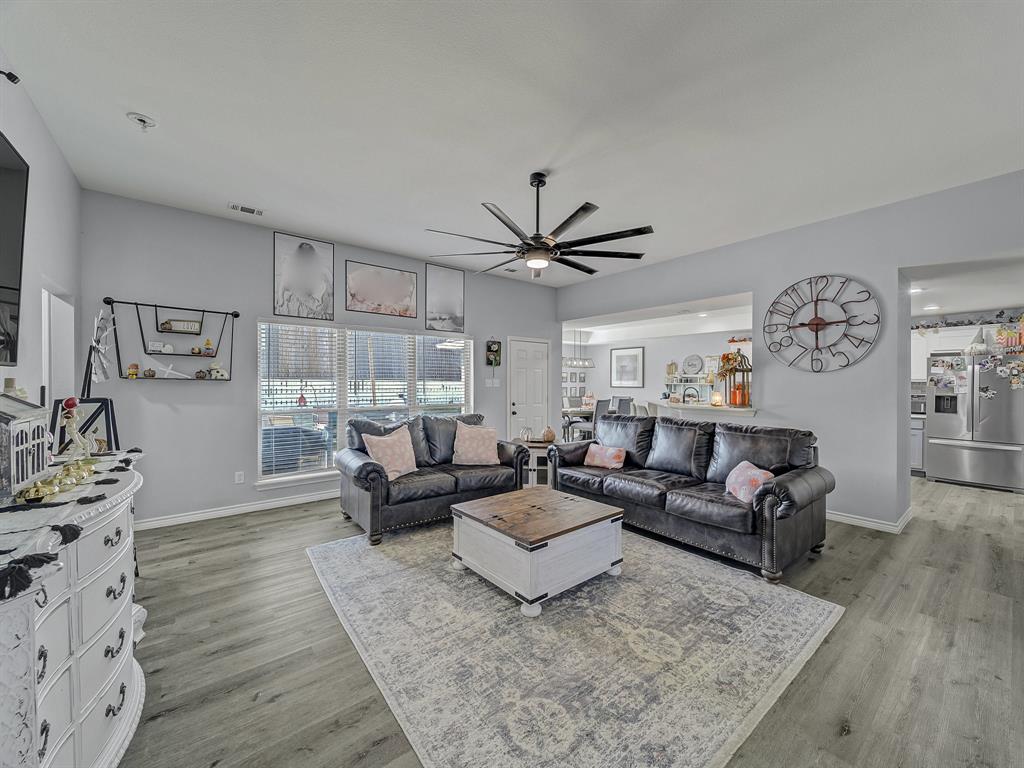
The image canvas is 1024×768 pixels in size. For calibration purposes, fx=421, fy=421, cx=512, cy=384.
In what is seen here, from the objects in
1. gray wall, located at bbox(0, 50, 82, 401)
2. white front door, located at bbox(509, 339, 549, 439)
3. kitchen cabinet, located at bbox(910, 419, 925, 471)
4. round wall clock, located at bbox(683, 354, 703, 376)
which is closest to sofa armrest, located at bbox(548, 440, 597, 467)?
white front door, located at bbox(509, 339, 549, 439)

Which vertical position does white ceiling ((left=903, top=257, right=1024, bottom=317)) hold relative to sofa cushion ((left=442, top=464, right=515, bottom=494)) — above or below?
above

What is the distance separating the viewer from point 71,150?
9.87 ft

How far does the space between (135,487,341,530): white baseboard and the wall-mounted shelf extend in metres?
1.30

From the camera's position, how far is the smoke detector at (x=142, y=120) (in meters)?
2.61

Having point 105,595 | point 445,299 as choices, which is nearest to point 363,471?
point 105,595

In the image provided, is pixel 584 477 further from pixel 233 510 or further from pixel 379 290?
pixel 233 510

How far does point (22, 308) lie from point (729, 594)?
4443 millimetres

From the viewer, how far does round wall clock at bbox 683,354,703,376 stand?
9.55 metres

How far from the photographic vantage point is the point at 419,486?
376 centimetres

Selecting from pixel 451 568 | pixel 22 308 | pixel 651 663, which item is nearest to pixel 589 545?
pixel 651 663

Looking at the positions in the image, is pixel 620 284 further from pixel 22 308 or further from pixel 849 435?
pixel 22 308

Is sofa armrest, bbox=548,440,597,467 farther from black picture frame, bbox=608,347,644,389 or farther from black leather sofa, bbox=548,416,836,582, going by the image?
black picture frame, bbox=608,347,644,389

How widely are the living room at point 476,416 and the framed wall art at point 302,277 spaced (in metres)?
0.03

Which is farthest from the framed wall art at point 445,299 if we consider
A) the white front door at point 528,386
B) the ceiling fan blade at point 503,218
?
the ceiling fan blade at point 503,218
